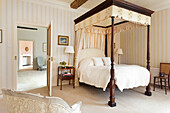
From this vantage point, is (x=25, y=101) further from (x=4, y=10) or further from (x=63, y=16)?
(x=63, y=16)

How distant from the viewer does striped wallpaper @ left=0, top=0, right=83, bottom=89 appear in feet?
12.5

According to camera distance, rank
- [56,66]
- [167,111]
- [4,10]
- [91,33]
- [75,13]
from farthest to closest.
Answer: [91,33] → [75,13] → [56,66] → [4,10] → [167,111]

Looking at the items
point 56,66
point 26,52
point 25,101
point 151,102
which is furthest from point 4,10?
point 26,52

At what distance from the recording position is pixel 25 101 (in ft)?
3.78

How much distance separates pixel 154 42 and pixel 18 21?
5.31 m

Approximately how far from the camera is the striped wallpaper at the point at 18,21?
3.82 m

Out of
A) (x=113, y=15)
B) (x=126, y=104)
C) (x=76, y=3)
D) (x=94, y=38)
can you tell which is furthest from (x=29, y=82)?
(x=113, y=15)

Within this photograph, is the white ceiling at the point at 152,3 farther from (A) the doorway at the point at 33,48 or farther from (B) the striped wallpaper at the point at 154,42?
(A) the doorway at the point at 33,48

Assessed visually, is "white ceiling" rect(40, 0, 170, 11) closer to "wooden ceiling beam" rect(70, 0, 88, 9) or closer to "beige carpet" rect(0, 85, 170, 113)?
"wooden ceiling beam" rect(70, 0, 88, 9)

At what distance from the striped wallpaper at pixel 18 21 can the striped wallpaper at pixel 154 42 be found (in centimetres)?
336

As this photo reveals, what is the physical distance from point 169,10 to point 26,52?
10309mm

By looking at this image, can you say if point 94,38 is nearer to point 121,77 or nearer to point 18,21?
point 121,77

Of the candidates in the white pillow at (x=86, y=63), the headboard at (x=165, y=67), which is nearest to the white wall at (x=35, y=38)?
the white pillow at (x=86, y=63)

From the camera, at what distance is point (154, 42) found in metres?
5.03
